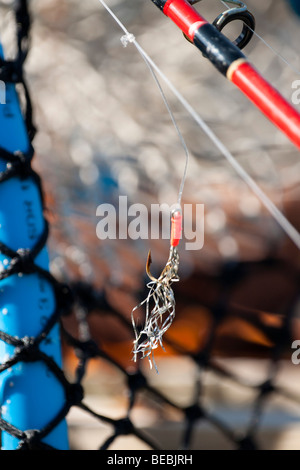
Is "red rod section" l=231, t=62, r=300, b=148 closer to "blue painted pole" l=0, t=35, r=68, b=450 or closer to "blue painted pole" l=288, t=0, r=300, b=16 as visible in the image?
"blue painted pole" l=0, t=35, r=68, b=450

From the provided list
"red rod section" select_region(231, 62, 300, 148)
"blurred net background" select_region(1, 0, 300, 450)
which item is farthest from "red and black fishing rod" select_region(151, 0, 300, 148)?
"blurred net background" select_region(1, 0, 300, 450)

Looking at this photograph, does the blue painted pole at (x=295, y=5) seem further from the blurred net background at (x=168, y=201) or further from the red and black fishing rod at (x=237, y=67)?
the red and black fishing rod at (x=237, y=67)

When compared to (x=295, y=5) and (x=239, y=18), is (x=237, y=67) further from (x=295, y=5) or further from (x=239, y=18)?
(x=295, y=5)

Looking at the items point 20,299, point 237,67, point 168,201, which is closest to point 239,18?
point 237,67

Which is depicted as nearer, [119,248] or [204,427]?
[204,427]
